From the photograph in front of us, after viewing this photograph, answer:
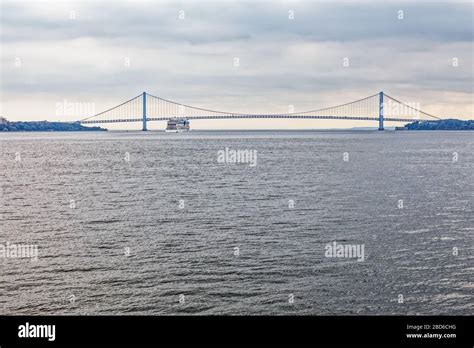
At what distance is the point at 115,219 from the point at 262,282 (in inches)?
471

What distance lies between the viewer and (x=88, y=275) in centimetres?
1634

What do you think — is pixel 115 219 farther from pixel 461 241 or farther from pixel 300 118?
pixel 300 118

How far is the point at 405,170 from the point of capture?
50.5 meters

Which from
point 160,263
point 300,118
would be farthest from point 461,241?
point 300,118

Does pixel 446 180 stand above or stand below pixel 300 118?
below

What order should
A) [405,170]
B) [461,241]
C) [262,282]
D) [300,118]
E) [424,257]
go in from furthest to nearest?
[300,118], [405,170], [461,241], [424,257], [262,282]

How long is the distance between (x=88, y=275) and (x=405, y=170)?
39.4 meters
